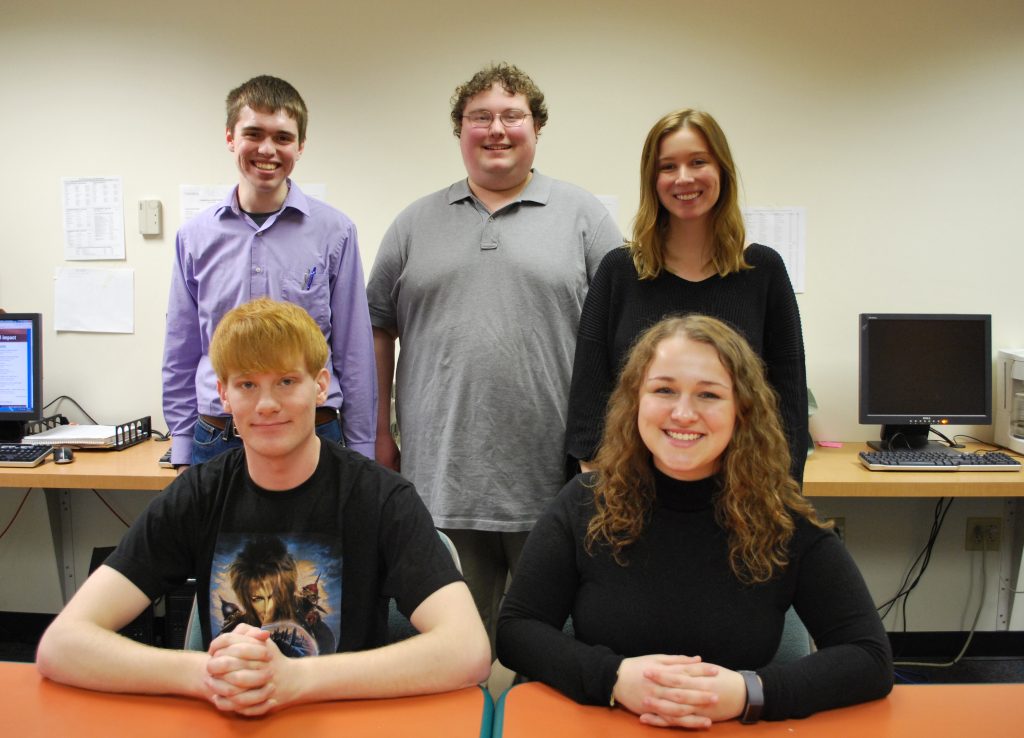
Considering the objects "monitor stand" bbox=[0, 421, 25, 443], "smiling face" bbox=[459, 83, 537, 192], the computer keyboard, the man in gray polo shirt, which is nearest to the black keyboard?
"monitor stand" bbox=[0, 421, 25, 443]

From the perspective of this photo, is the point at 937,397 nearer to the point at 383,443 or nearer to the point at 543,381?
the point at 543,381

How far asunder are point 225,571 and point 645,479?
0.74 m

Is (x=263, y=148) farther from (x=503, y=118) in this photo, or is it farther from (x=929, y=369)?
(x=929, y=369)

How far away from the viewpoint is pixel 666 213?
5.84 ft

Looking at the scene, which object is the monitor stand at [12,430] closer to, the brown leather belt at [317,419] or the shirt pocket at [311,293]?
the brown leather belt at [317,419]

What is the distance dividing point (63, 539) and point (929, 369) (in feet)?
12.0

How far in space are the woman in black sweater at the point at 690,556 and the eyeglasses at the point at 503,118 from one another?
2.80 ft

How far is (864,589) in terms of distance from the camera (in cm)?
120

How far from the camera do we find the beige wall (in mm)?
2916

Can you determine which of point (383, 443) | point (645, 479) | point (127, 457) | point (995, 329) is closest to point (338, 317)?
point (383, 443)

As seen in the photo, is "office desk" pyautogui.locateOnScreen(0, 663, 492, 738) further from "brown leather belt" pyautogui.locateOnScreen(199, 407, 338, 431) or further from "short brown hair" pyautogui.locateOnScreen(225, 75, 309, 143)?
"short brown hair" pyautogui.locateOnScreen(225, 75, 309, 143)

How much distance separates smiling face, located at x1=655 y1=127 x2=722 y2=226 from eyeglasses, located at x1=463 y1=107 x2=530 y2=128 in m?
0.42

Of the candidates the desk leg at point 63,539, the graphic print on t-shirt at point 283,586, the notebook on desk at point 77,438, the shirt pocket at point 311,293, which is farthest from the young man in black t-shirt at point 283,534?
the desk leg at point 63,539

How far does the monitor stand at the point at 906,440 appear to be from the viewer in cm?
286
